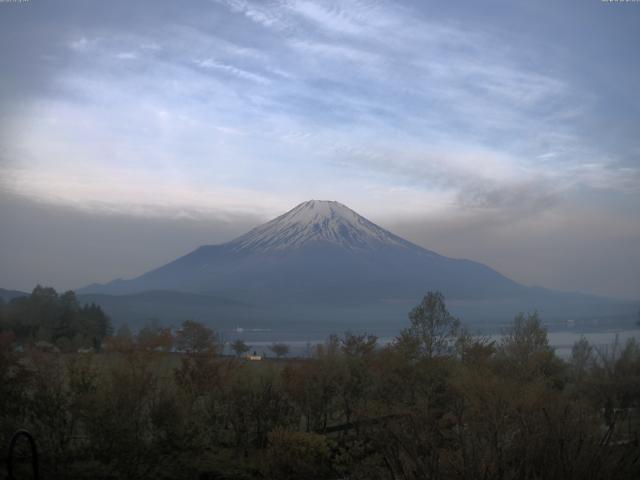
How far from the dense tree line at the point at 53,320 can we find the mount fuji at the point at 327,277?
82083mm

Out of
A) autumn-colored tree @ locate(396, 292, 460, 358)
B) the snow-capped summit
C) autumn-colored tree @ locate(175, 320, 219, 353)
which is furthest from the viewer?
the snow-capped summit

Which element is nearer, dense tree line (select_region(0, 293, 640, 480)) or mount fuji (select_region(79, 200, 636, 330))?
dense tree line (select_region(0, 293, 640, 480))

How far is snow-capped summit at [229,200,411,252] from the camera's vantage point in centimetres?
16788

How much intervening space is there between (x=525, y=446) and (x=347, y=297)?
14161 cm

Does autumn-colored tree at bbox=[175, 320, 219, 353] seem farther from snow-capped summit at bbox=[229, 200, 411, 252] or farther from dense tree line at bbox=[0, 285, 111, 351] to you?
snow-capped summit at bbox=[229, 200, 411, 252]

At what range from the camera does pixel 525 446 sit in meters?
6.01

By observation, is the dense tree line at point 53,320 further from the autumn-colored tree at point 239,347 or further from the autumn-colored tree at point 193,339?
the autumn-colored tree at point 239,347

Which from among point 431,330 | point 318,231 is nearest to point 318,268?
point 318,231

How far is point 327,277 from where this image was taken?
153 m

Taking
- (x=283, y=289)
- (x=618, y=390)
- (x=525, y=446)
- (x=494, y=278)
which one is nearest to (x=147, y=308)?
(x=283, y=289)

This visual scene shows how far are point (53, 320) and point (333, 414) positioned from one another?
54.9 feet

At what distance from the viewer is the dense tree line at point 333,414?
602cm

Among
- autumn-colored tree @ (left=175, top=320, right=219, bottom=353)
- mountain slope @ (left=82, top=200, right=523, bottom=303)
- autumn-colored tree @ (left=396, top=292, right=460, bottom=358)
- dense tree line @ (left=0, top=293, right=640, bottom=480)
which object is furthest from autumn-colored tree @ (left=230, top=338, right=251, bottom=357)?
mountain slope @ (left=82, top=200, right=523, bottom=303)

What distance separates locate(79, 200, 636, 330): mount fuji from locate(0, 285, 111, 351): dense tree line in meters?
82.1
